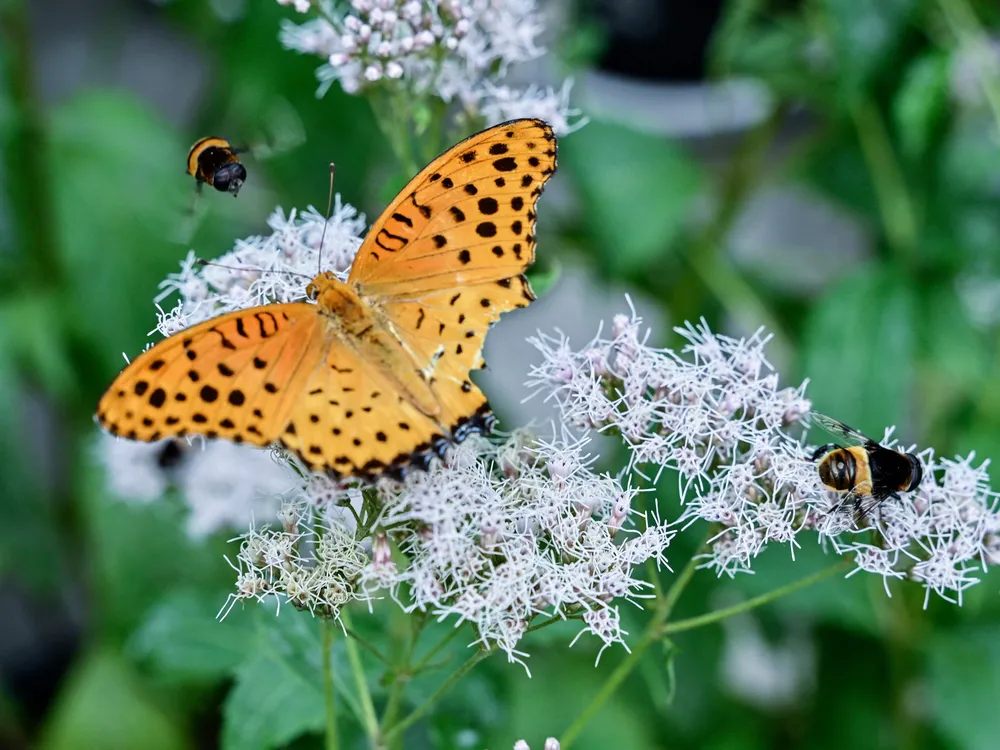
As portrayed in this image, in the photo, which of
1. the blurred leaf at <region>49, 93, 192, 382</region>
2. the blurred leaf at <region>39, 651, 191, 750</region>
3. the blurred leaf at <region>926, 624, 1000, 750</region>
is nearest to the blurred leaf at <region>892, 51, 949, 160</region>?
the blurred leaf at <region>926, 624, 1000, 750</region>

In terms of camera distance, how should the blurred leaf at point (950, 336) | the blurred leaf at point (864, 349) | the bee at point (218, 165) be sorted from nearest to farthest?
the bee at point (218, 165) → the blurred leaf at point (864, 349) → the blurred leaf at point (950, 336)

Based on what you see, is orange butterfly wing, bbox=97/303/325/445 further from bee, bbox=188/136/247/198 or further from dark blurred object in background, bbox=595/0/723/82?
dark blurred object in background, bbox=595/0/723/82

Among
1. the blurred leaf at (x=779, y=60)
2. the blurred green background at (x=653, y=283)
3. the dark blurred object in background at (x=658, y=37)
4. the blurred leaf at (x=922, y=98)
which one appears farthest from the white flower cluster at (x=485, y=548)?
the dark blurred object in background at (x=658, y=37)

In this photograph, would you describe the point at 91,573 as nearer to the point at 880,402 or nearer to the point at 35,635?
the point at 35,635

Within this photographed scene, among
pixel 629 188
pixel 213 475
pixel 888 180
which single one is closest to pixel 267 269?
pixel 213 475

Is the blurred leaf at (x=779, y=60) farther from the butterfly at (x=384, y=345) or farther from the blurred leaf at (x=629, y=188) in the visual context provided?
the butterfly at (x=384, y=345)

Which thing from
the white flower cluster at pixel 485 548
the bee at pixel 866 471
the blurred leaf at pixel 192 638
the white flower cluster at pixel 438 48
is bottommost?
the blurred leaf at pixel 192 638
